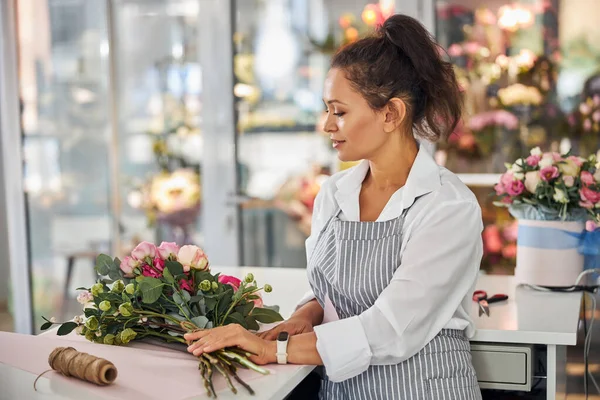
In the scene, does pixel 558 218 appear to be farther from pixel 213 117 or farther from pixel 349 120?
pixel 213 117

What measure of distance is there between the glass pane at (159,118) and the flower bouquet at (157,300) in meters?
2.66

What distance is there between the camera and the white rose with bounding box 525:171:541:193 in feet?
8.34

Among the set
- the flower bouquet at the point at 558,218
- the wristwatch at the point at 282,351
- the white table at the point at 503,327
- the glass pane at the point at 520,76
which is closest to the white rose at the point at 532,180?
the flower bouquet at the point at 558,218

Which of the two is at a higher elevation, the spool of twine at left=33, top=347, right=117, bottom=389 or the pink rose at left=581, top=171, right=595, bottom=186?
the pink rose at left=581, top=171, right=595, bottom=186

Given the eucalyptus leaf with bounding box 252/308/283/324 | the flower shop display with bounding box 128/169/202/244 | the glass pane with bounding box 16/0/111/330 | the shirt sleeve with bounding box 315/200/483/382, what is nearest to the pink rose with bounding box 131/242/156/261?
the eucalyptus leaf with bounding box 252/308/283/324

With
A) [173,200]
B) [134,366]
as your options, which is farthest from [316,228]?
[173,200]

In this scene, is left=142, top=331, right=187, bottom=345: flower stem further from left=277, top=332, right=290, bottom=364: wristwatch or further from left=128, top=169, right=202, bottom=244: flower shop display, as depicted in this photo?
left=128, top=169, right=202, bottom=244: flower shop display

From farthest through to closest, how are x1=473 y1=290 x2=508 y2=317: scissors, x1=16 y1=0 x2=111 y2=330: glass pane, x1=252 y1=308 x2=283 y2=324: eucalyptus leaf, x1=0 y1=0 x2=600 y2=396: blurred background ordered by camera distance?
x1=16 y1=0 x2=111 y2=330: glass pane
x1=0 y1=0 x2=600 y2=396: blurred background
x1=473 y1=290 x2=508 y2=317: scissors
x1=252 y1=308 x2=283 y2=324: eucalyptus leaf

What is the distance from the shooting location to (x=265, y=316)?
189 centimetres

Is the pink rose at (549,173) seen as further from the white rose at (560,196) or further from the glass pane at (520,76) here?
the glass pane at (520,76)

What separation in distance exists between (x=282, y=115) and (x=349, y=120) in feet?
7.83

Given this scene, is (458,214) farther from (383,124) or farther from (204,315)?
(204,315)

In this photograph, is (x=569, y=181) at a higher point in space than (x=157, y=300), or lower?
higher

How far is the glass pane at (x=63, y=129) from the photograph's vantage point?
4574 millimetres
